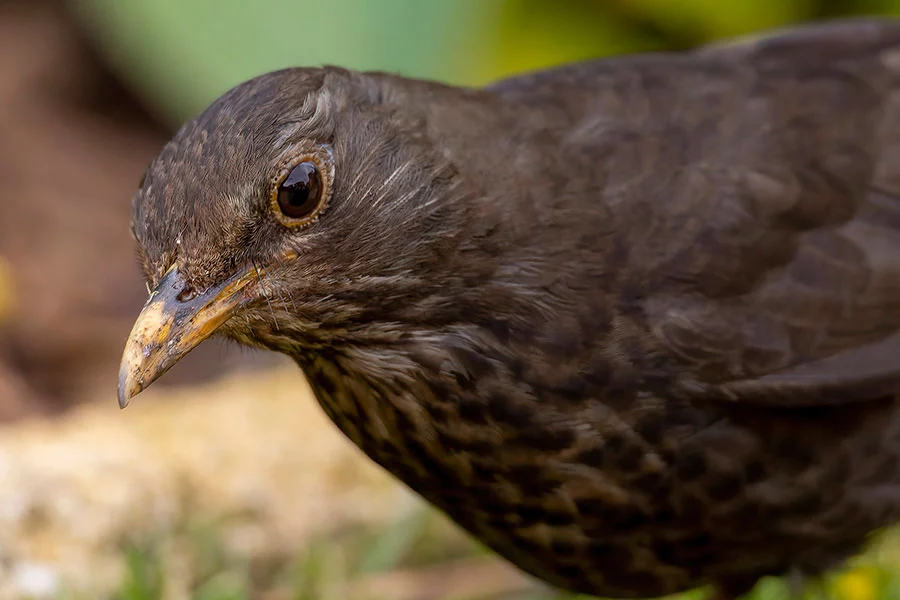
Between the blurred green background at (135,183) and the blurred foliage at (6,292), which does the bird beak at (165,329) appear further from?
the blurred foliage at (6,292)

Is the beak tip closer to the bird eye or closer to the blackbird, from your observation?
the blackbird

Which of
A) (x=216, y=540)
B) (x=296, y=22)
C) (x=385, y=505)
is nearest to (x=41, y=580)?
(x=216, y=540)

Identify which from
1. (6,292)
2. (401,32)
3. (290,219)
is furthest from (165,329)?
(401,32)

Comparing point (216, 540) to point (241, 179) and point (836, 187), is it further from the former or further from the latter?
point (836, 187)

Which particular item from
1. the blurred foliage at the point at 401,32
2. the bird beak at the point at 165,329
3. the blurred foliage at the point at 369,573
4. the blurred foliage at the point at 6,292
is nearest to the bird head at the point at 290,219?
the bird beak at the point at 165,329

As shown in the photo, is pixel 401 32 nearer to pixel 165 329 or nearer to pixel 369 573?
pixel 369 573

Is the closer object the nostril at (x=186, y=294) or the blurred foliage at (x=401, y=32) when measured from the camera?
the nostril at (x=186, y=294)

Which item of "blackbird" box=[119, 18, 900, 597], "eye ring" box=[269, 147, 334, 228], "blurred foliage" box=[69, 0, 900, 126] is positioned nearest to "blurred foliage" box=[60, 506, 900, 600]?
"blackbird" box=[119, 18, 900, 597]
